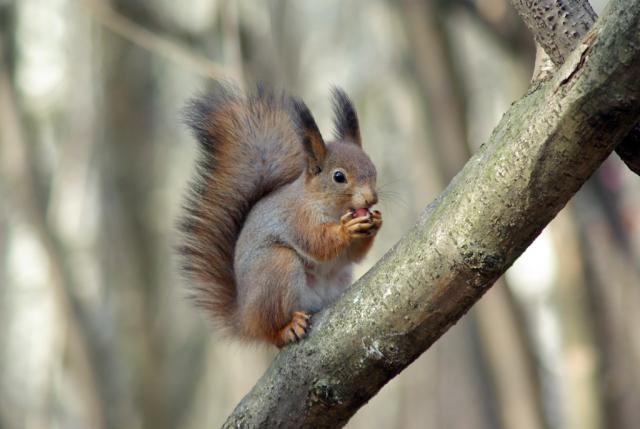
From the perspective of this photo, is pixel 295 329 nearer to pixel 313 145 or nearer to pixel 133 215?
pixel 313 145

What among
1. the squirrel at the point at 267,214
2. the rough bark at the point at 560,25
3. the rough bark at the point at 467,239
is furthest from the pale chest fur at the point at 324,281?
the rough bark at the point at 560,25

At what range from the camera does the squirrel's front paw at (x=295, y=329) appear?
7.18ft

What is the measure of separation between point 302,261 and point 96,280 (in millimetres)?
5735

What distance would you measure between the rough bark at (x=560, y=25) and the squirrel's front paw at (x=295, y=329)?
82 centimetres

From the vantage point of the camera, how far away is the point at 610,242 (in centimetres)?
431

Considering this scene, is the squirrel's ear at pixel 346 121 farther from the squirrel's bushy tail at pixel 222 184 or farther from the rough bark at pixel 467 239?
the rough bark at pixel 467 239

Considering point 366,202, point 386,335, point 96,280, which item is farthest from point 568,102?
point 96,280

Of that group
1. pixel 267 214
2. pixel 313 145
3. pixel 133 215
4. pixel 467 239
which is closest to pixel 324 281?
pixel 267 214

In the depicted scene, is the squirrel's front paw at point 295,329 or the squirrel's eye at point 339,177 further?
the squirrel's eye at point 339,177

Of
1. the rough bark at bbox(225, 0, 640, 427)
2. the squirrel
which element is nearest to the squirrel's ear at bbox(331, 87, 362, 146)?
the squirrel

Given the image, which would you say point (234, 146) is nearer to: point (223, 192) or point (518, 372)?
point (223, 192)

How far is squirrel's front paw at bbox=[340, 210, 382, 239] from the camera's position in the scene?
2467mm

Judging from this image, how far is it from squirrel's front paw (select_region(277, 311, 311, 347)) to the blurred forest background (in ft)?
1.51

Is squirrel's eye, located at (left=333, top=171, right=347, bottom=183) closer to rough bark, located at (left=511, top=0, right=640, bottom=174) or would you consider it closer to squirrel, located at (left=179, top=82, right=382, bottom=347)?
squirrel, located at (left=179, top=82, right=382, bottom=347)
